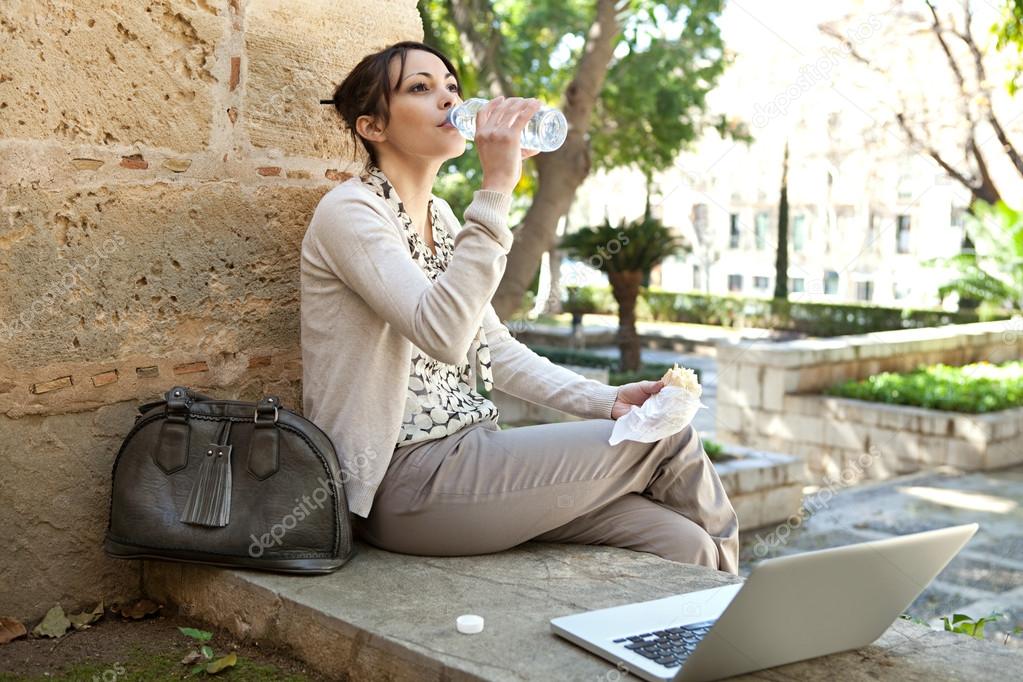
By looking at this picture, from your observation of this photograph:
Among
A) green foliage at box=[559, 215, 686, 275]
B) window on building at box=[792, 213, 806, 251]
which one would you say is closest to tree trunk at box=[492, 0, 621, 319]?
green foliage at box=[559, 215, 686, 275]

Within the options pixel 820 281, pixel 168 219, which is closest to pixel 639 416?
pixel 168 219

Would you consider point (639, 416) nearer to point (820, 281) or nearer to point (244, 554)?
point (244, 554)

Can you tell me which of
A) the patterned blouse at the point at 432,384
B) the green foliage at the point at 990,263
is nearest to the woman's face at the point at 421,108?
the patterned blouse at the point at 432,384

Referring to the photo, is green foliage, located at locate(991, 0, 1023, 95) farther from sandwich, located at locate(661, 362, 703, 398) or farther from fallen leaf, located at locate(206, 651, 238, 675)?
fallen leaf, located at locate(206, 651, 238, 675)

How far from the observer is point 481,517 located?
231cm

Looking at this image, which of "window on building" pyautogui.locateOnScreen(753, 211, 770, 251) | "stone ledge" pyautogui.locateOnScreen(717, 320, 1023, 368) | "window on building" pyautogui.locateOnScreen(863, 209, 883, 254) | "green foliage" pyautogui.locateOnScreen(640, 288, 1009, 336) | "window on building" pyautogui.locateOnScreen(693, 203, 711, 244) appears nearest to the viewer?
"stone ledge" pyautogui.locateOnScreen(717, 320, 1023, 368)

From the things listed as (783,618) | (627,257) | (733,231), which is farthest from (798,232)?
(783,618)

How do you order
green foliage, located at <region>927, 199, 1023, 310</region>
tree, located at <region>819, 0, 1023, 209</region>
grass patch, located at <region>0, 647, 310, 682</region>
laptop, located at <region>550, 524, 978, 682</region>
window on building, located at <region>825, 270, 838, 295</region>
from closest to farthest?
laptop, located at <region>550, 524, 978, 682</region>
grass patch, located at <region>0, 647, 310, 682</region>
green foliage, located at <region>927, 199, 1023, 310</region>
tree, located at <region>819, 0, 1023, 209</region>
window on building, located at <region>825, 270, 838, 295</region>

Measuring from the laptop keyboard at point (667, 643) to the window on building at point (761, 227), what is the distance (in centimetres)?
2927

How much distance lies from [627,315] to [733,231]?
21506 mm

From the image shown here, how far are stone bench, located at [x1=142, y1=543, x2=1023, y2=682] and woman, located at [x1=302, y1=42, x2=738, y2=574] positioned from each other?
100 millimetres

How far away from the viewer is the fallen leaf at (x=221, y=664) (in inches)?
81.2

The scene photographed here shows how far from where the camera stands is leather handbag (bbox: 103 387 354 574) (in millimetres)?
2221
